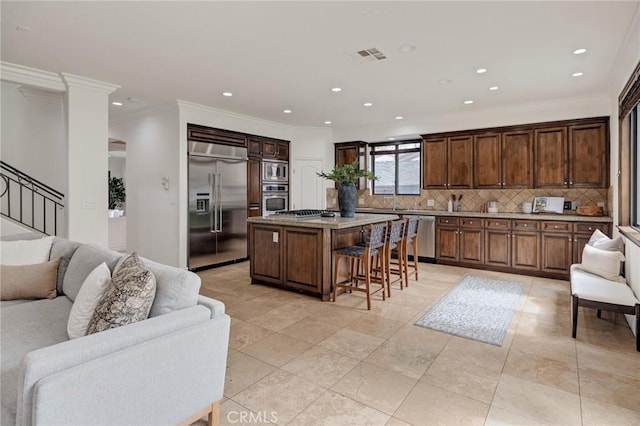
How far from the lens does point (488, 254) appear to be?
5.66 m

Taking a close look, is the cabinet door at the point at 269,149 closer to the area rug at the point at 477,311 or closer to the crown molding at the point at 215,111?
the crown molding at the point at 215,111

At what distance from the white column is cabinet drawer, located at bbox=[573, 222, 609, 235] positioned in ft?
21.6

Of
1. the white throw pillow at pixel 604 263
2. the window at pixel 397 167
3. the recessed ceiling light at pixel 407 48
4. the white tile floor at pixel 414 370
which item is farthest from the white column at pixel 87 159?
the white throw pillow at pixel 604 263

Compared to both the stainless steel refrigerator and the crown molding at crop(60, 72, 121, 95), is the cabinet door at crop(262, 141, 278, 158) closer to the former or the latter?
the stainless steel refrigerator

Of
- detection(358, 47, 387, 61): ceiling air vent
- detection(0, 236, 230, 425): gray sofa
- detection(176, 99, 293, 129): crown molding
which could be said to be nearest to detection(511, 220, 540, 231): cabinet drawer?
detection(358, 47, 387, 61): ceiling air vent

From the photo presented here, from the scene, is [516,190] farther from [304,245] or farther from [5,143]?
[5,143]

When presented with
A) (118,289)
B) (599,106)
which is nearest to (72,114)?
(118,289)

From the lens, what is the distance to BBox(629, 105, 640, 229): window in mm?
3889

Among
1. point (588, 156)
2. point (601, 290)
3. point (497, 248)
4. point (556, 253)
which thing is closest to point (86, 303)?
point (601, 290)

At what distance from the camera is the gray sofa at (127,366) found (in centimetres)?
130

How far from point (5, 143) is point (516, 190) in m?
8.03

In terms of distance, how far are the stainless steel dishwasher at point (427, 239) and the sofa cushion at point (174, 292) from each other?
5.01 metres

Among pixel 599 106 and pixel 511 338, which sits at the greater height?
pixel 599 106

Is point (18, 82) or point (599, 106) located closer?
point (18, 82)
